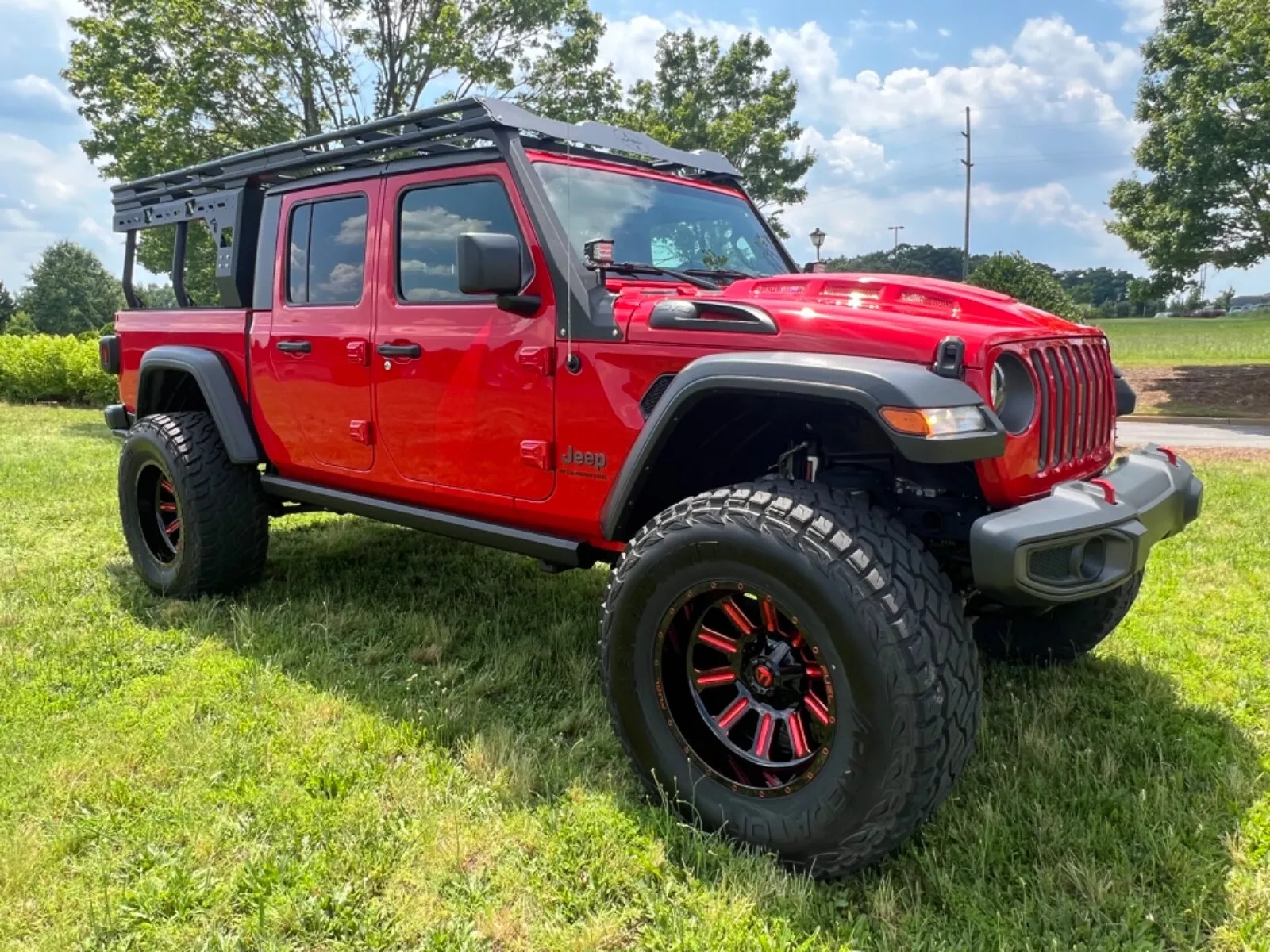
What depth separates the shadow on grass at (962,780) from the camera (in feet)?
7.22

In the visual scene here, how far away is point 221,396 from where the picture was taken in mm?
4367

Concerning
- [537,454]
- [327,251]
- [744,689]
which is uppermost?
[327,251]

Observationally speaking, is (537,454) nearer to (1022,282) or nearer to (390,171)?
(390,171)

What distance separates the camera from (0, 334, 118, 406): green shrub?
16672 mm

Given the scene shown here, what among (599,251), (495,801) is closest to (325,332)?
(599,251)

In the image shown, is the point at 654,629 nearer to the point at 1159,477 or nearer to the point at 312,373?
the point at 1159,477

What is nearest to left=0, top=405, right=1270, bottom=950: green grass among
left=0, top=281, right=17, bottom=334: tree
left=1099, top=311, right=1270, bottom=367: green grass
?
left=1099, top=311, right=1270, bottom=367: green grass

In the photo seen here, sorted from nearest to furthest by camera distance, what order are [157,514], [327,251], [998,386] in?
1. [998,386]
2. [327,251]
3. [157,514]

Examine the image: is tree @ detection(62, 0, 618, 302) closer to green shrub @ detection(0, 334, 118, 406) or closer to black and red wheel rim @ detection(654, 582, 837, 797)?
green shrub @ detection(0, 334, 118, 406)

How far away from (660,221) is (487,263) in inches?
39.3

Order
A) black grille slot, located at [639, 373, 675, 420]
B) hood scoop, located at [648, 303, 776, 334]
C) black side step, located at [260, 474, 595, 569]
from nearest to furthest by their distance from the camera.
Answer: hood scoop, located at [648, 303, 776, 334] → black grille slot, located at [639, 373, 675, 420] → black side step, located at [260, 474, 595, 569]

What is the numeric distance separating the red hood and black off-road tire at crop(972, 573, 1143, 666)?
105 centimetres

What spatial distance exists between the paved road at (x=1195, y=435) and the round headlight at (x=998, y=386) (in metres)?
10.2

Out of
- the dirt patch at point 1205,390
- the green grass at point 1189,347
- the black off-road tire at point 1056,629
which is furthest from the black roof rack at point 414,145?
the green grass at point 1189,347
